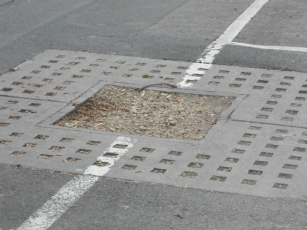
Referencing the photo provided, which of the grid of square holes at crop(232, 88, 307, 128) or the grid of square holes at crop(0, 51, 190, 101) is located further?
the grid of square holes at crop(0, 51, 190, 101)

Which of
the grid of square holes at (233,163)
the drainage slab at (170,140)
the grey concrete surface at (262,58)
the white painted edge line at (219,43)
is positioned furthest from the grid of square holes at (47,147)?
the grey concrete surface at (262,58)

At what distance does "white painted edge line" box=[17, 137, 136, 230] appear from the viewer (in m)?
5.48

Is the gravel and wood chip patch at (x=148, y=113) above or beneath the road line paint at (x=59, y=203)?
beneath

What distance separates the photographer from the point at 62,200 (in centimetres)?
586

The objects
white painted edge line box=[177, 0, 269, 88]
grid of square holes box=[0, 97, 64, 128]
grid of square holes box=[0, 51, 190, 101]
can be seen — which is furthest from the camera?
white painted edge line box=[177, 0, 269, 88]

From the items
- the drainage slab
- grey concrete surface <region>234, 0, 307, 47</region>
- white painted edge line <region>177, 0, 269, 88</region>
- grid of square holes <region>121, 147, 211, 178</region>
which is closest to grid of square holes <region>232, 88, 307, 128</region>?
the drainage slab

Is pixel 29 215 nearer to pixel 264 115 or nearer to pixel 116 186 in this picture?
pixel 116 186

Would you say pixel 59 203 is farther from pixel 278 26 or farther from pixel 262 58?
pixel 278 26

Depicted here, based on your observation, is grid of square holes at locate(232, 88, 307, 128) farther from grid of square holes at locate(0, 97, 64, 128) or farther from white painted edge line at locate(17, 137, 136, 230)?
grid of square holes at locate(0, 97, 64, 128)

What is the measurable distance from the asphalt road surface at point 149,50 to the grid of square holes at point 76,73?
31cm

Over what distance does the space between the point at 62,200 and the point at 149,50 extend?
4.60 m

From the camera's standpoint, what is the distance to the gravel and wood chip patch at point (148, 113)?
7414mm

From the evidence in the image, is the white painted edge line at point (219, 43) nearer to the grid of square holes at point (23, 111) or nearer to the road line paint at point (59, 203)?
the grid of square holes at point (23, 111)

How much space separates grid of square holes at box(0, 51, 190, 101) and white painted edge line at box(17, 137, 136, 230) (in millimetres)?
2016
